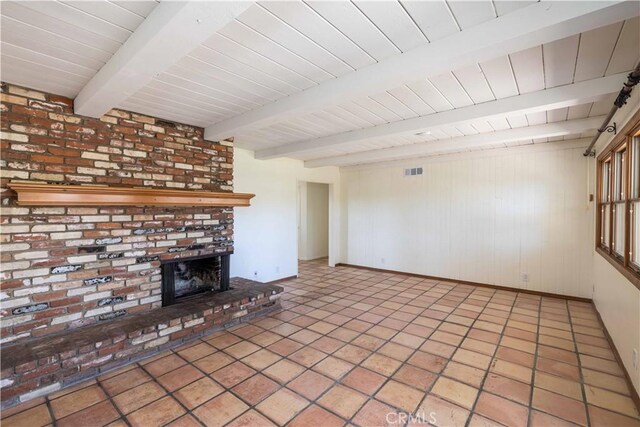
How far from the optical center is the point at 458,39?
5.49 feet

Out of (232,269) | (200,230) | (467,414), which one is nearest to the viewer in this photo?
(467,414)

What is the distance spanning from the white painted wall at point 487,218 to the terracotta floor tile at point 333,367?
12.3 feet

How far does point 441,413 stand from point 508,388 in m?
0.69

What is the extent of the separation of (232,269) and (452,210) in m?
4.10

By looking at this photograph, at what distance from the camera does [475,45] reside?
1.62 m

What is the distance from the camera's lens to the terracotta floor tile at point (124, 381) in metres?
2.22

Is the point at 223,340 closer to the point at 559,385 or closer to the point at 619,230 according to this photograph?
the point at 559,385

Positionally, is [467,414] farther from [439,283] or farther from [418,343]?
[439,283]

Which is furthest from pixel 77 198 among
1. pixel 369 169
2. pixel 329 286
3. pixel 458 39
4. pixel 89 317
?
pixel 369 169

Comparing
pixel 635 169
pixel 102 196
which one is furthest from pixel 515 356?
pixel 102 196

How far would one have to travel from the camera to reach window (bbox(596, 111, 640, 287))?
7.65ft

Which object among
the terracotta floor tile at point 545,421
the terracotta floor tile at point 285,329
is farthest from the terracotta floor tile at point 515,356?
the terracotta floor tile at point 285,329

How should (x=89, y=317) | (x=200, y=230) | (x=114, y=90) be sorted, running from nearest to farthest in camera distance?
(x=114, y=90)
(x=89, y=317)
(x=200, y=230)

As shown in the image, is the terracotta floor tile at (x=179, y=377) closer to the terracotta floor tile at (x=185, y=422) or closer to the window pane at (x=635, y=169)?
the terracotta floor tile at (x=185, y=422)
